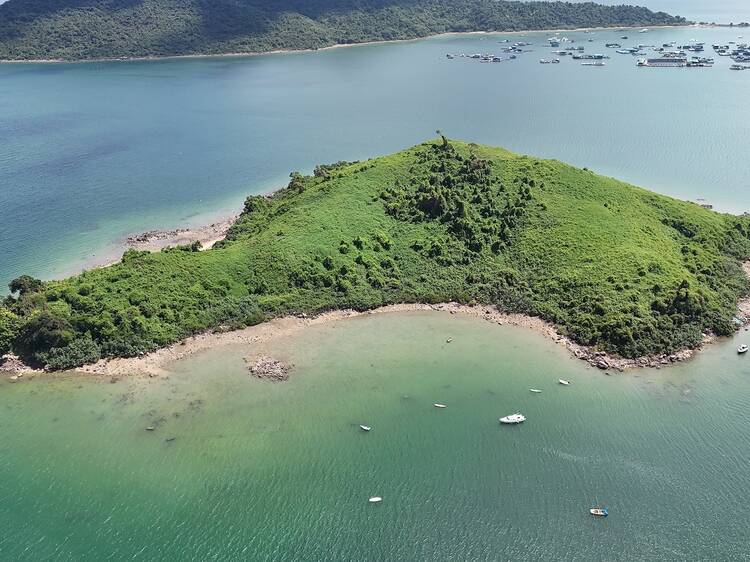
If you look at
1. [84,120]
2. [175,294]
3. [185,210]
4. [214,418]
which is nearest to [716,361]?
[214,418]

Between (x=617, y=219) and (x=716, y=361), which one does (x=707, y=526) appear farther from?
(x=617, y=219)

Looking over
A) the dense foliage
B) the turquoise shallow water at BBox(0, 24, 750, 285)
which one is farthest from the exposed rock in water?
the turquoise shallow water at BBox(0, 24, 750, 285)

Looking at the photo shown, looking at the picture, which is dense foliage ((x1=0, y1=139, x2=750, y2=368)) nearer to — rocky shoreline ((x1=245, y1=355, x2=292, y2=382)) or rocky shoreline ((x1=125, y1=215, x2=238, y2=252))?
rocky shoreline ((x1=125, y1=215, x2=238, y2=252))

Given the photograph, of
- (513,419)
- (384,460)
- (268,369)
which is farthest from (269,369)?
(513,419)

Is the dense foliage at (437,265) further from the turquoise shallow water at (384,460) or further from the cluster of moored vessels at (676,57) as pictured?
the cluster of moored vessels at (676,57)

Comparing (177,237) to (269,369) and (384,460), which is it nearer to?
(269,369)

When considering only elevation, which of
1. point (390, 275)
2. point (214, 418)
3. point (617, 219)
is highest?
point (617, 219)
